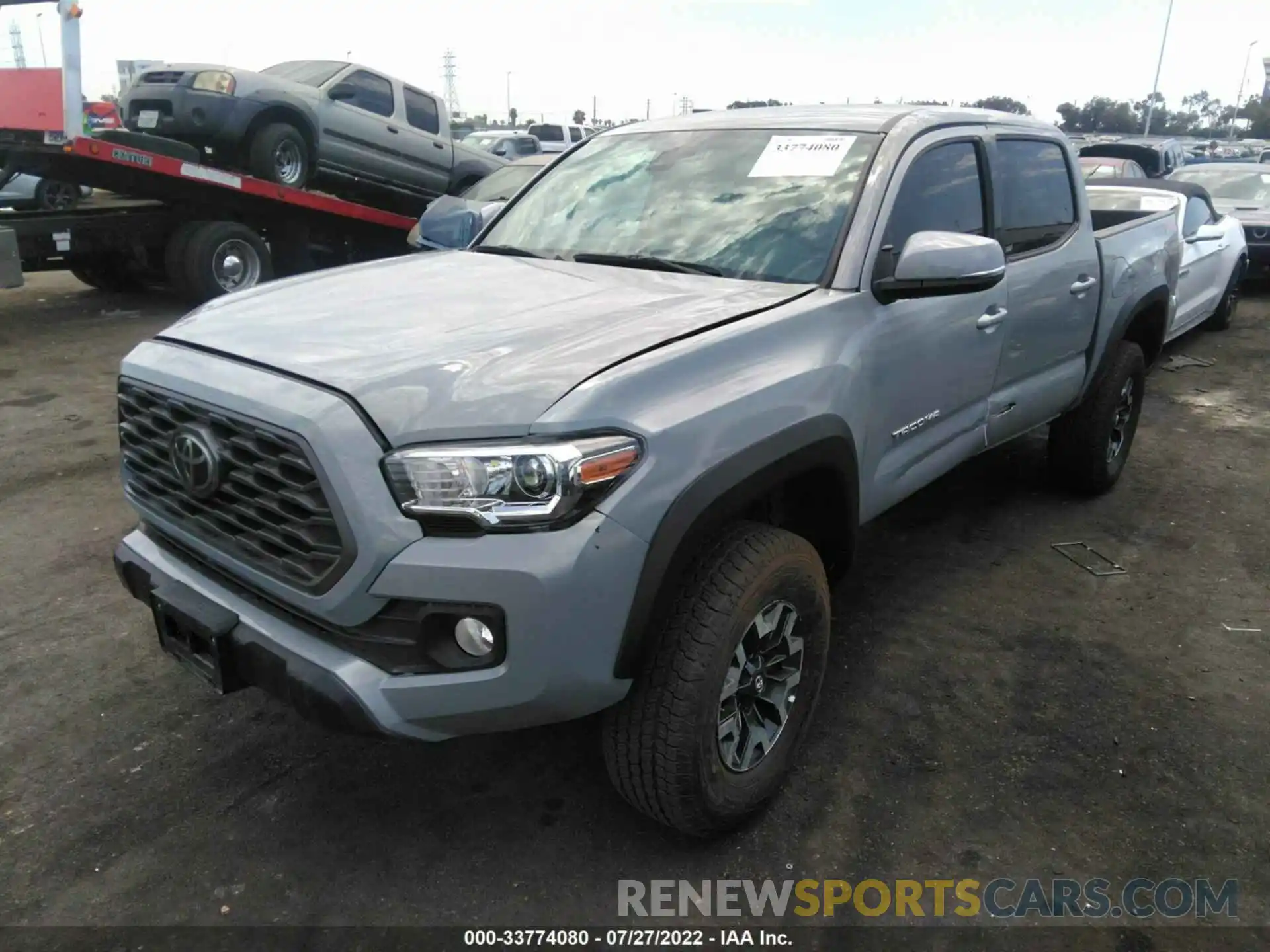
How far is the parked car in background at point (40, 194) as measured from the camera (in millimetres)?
9680

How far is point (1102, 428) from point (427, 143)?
9.10 m

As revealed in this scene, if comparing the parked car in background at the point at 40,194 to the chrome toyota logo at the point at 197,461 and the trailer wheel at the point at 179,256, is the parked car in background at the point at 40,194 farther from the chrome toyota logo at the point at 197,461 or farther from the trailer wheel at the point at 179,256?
the chrome toyota logo at the point at 197,461

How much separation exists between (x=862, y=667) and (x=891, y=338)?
3.93 feet

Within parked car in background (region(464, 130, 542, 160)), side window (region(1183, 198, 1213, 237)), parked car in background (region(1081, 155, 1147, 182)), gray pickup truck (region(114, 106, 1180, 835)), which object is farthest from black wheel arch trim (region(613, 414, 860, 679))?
parked car in background (region(464, 130, 542, 160))

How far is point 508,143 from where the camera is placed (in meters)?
20.1

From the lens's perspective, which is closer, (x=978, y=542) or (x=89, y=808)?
(x=89, y=808)

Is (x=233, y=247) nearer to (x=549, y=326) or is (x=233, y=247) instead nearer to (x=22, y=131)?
(x=22, y=131)

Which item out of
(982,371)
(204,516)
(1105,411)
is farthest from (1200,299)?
(204,516)

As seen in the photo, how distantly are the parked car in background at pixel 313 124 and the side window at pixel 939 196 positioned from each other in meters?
8.11

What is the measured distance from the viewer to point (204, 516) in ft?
7.95

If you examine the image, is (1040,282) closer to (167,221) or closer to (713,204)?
(713,204)

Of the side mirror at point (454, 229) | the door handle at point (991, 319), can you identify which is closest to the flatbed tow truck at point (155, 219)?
the side mirror at point (454, 229)

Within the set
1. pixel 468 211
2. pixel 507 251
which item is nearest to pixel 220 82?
pixel 468 211

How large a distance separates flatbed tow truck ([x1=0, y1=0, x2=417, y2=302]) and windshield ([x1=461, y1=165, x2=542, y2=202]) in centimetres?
185
